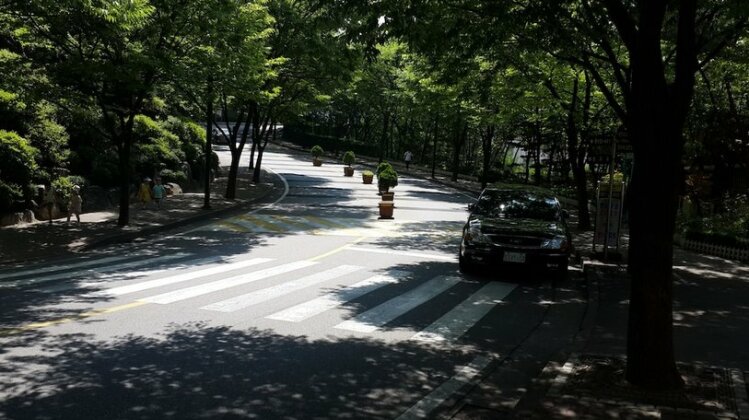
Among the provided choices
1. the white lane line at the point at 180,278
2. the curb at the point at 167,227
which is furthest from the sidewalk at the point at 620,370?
the curb at the point at 167,227

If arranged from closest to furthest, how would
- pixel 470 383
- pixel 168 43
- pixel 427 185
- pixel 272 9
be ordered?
pixel 470 383 → pixel 168 43 → pixel 272 9 → pixel 427 185

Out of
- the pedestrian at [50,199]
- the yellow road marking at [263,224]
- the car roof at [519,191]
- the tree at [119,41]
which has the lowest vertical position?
the yellow road marking at [263,224]

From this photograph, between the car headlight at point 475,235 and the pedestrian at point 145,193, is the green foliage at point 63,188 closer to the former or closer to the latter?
the pedestrian at point 145,193

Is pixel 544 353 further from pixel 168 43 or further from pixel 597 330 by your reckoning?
pixel 168 43

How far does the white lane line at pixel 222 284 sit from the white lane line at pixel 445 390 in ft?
15.5

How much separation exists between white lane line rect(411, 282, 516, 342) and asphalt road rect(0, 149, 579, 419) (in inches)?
1.2

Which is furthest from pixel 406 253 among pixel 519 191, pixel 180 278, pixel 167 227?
pixel 167 227

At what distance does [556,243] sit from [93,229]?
12620 millimetres

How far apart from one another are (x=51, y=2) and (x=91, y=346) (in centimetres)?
895

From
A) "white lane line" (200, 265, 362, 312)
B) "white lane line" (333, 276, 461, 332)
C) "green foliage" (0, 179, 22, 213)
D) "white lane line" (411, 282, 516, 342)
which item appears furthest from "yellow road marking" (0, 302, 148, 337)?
"green foliage" (0, 179, 22, 213)

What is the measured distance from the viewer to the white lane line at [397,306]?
8.05 meters

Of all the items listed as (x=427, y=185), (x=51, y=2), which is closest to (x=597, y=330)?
(x=51, y=2)

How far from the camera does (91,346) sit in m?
6.77

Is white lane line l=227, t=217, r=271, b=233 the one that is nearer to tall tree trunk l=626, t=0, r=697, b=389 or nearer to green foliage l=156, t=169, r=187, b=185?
green foliage l=156, t=169, r=187, b=185
